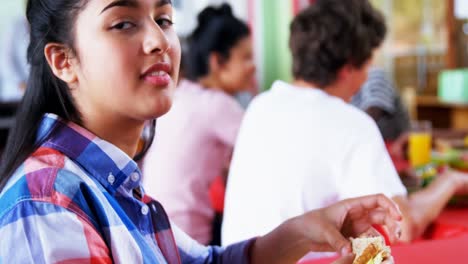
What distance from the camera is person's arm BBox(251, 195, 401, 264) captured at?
96 cm

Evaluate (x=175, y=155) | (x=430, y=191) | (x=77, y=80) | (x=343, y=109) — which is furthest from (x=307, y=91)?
(x=77, y=80)

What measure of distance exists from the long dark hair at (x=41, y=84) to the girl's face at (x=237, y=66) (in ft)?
5.15

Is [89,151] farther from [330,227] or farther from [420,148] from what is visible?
[420,148]

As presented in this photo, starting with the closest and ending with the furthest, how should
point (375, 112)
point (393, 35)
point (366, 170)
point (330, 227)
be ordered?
point (330, 227) < point (366, 170) < point (375, 112) < point (393, 35)

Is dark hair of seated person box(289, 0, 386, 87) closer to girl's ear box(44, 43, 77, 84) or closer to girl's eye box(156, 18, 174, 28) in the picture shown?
girl's eye box(156, 18, 174, 28)

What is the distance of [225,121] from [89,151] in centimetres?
131

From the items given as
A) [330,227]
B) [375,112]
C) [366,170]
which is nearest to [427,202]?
[366,170]

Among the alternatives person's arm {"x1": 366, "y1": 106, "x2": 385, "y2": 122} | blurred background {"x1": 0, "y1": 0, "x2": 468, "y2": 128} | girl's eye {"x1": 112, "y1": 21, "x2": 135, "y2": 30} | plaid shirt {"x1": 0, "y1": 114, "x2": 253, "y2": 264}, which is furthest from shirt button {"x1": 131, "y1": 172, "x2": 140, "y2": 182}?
blurred background {"x1": 0, "y1": 0, "x2": 468, "y2": 128}

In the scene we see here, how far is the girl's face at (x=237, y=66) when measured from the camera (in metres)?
2.45

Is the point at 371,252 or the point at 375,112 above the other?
the point at 371,252

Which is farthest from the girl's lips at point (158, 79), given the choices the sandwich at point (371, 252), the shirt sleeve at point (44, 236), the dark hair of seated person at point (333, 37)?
the dark hair of seated person at point (333, 37)

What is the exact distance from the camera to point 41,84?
88cm

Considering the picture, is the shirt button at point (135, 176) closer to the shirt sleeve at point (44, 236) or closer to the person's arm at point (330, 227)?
the shirt sleeve at point (44, 236)

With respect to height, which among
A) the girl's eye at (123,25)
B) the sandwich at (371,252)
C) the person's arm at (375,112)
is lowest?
the person's arm at (375,112)
